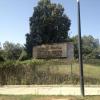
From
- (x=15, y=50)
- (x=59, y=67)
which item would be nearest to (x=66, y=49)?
(x=59, y=67)

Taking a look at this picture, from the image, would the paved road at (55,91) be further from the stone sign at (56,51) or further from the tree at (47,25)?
the tree at (47,25)

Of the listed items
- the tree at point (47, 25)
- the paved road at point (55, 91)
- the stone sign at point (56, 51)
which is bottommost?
the paved road at point (55, 91)

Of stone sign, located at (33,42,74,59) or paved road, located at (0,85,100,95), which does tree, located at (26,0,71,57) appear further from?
paved road, located at (0,85,100,95)

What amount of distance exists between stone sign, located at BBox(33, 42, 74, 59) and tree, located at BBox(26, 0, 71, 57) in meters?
15.1

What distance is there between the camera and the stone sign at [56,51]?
43.5 meters

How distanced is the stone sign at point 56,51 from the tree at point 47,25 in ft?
49.5

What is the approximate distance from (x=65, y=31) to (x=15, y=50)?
16.0 metres

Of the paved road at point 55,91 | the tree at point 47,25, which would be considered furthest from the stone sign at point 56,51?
the paved road at point 55,91

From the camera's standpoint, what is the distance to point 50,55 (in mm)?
47312

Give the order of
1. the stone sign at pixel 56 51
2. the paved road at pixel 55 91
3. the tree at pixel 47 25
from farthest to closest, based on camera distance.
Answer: the tree at pixel 47 25 → the stone sign at pixel 56 51 → the paved road at pixel 55 91

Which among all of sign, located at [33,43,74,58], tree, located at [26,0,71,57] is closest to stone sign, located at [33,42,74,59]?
sign, located at [33,43,74,58]

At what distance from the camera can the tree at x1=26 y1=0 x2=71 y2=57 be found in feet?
212

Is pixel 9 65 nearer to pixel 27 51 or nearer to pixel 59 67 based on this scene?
pixel 59 67

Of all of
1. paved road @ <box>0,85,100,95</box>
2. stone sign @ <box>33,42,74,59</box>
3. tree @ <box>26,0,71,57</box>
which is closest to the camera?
paved road @ <box>0,85,100,95</box>
